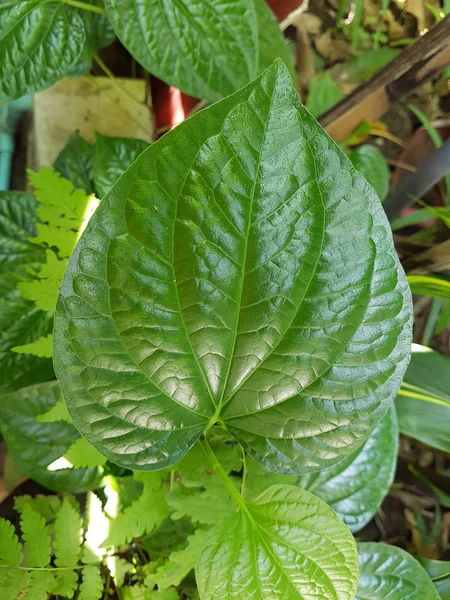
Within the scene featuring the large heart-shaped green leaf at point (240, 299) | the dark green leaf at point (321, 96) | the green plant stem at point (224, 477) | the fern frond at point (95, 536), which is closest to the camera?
the large heart-shaped green leaf at point (240, 299)

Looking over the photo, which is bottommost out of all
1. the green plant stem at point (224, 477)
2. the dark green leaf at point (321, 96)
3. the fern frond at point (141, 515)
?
the fern frond at point (141, 515)

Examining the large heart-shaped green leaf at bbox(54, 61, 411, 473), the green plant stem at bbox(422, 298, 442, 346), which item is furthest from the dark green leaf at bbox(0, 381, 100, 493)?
the green plant stem at bbox(422, 298, 442, 346)

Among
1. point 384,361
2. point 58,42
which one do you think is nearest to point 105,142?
point 58,42

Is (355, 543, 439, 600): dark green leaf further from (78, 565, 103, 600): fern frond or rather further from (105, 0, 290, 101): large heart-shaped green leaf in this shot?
(105, 0, 290, 101): large heart-shaped green leaf

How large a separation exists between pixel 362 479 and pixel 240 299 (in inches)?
18.5

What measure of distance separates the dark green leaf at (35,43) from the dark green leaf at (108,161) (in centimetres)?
13

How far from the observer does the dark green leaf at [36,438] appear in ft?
2.29

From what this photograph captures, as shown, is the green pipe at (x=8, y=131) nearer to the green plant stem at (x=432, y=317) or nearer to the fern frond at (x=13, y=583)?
the fern frond at (x=13, y=583)

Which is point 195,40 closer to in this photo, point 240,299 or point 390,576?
point 240,299

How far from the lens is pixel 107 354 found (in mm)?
443

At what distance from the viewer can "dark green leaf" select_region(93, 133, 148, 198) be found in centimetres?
80

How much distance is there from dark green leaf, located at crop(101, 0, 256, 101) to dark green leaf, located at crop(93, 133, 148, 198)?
0.57 feet

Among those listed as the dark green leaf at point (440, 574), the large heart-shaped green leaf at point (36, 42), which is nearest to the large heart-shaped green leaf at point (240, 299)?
the large heart-shaped green leaf at point (36, 42)

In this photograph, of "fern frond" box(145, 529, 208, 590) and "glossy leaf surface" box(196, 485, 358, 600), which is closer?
"glossy leaf surface" box(196, 485, 358, 600)
